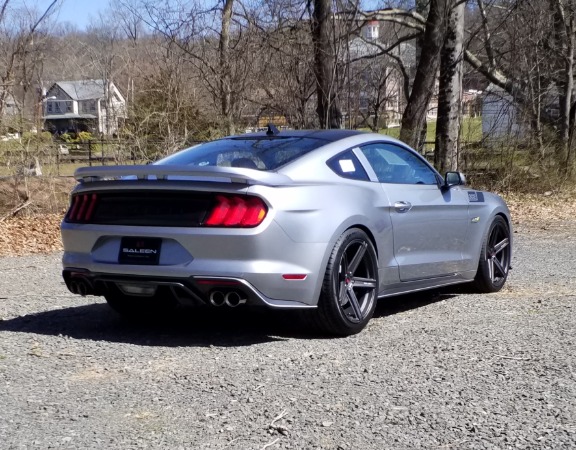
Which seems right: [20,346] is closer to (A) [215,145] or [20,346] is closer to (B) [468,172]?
(A) [215,145]

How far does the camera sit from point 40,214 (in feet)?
50.7

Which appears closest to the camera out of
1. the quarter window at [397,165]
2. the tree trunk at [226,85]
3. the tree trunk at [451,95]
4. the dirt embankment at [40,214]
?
the quarter window at [397,165]

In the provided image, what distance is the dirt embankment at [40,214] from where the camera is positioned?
13.1 meters

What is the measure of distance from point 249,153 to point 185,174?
37.8 inches

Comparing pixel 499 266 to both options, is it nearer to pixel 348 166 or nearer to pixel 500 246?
pixel 500 246

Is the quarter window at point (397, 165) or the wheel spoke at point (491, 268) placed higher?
the quarter window at point (397, 165)

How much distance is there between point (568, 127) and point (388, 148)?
15.3m

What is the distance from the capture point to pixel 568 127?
70.5 ft

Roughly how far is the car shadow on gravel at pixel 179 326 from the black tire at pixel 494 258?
0.90m

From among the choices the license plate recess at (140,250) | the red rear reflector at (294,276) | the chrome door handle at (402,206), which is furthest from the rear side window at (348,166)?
the license plate recess at (140,250)

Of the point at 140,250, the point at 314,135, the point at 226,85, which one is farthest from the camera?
the point at 226,85

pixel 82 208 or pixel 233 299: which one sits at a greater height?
pixel 82 208

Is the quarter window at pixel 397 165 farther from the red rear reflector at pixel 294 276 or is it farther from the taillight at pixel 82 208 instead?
the taillight at pixel 82 208

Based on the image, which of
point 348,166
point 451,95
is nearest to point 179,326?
point 348,166
